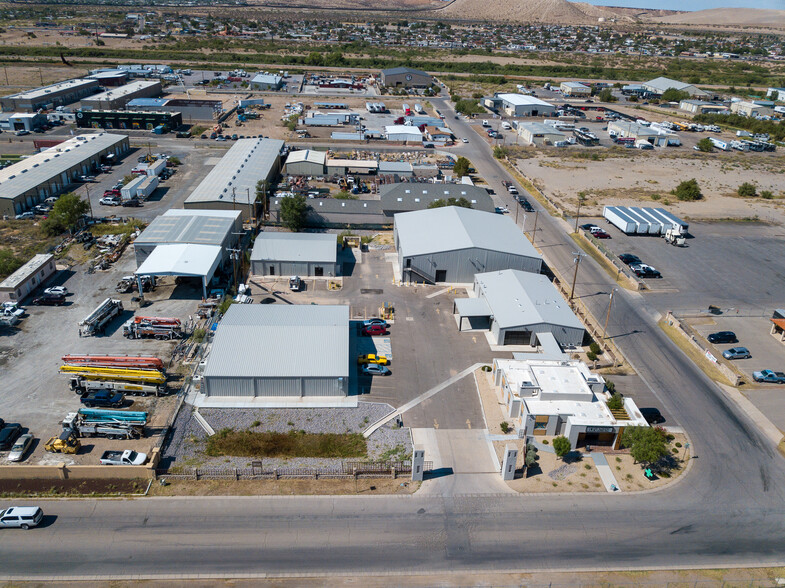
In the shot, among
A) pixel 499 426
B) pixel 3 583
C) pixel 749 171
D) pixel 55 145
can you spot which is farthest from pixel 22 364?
pixel 749 171

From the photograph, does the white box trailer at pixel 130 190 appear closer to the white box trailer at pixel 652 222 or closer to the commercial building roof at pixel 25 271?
the commercial building roof at pixel 25 271

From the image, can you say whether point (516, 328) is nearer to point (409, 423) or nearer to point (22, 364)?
point (409, 423)

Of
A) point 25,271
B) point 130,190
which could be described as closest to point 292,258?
point 25,271

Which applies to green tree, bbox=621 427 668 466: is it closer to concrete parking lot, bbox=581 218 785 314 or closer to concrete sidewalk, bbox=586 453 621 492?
concrete sidewalk, bbox=586 453 621 492

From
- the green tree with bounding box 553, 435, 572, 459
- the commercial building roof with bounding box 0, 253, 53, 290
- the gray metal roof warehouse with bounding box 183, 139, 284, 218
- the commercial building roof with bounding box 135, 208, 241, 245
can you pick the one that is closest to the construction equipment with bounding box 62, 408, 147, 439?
the commercial building roof with bounding box 0, 253, 53, 290

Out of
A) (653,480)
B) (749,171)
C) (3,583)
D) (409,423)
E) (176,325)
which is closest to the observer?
(3,583)

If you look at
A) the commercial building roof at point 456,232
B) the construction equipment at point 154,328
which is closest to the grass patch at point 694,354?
the commercial building roof at point 456,232
